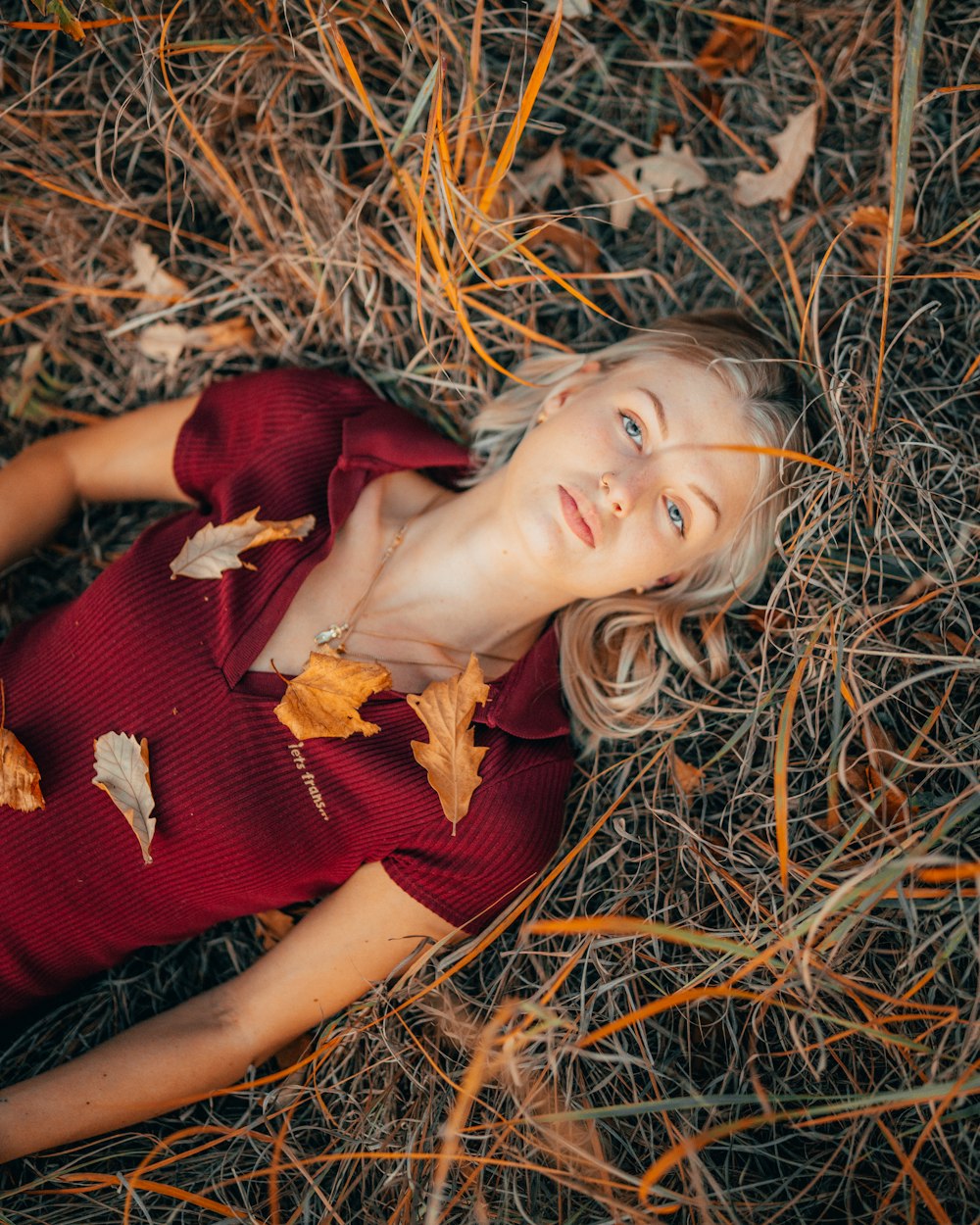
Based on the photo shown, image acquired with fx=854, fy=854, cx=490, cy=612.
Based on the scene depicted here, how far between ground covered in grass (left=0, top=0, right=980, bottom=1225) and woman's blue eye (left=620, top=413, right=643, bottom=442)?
1.24 ft

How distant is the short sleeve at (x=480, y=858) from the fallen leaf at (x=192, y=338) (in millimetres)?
1803

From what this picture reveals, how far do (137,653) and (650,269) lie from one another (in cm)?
214

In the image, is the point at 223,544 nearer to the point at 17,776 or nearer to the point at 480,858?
the point at 17,776

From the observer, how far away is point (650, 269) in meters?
3.02

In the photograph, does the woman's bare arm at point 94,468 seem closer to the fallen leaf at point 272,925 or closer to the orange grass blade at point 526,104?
the orange grass blade at point 526,104

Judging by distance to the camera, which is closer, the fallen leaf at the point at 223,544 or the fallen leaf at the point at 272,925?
the fallen leaf at the point at 223,544

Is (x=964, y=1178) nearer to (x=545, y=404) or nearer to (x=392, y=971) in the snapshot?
(x=392, y=971)

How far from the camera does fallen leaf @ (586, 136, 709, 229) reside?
115 inches

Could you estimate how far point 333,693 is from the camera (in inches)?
89.7

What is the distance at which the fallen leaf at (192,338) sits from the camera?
118 inches

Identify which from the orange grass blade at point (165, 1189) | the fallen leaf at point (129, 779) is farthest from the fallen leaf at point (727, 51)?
the orange grass blade at point (165, 1189)

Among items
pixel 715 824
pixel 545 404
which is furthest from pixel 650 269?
pixel 715 824

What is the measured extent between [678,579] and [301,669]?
1230 millimetres

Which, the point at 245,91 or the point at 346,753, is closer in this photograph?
the point at 346,753
